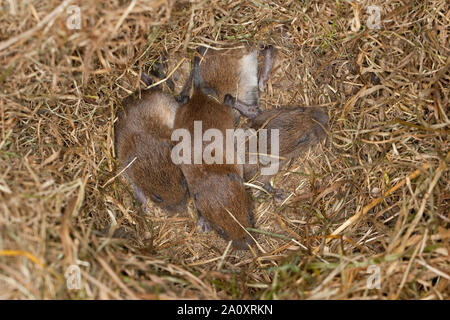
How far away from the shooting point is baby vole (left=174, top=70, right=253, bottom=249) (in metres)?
3.71

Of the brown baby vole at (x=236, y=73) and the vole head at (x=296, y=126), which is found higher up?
the brown baby vole at (x=236, y=73)

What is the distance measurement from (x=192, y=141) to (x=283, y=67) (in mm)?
1355

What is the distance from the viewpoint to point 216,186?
12.2ft

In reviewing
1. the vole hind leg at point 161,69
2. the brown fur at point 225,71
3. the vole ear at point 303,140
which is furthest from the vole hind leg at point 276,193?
the vole hind leg at point 161,69

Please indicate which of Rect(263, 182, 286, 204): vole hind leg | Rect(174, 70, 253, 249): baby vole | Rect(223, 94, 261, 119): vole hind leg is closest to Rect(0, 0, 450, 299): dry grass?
Rect(263, 182, 286, 204): vole hind leg

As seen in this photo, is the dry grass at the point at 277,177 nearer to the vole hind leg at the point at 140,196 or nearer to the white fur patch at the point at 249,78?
the vole hind leg at the point at 140,196

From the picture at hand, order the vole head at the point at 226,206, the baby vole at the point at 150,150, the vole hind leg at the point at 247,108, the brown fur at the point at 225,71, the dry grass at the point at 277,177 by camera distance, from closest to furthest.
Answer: the dry grass at the point at 277,177 < the vole head at the point at 226,206 < the baby vole at the point at 150,150 < the brown fur at the point at 225,71 < the vole hind leg at the point at 247,108

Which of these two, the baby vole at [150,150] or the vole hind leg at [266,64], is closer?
the baby vole at [150,150]

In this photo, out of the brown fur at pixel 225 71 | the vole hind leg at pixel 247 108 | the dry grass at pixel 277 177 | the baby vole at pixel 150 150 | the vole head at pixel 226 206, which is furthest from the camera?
the vole hind leg at pixel 247 108

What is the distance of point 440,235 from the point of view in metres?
2.93

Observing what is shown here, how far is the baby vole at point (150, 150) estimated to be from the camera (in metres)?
3.82

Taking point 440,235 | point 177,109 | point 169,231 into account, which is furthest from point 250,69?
point 440,235

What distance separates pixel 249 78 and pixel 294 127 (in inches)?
30.2

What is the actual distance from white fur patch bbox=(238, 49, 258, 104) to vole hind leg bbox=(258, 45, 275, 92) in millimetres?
82
